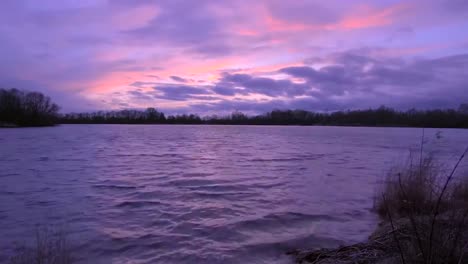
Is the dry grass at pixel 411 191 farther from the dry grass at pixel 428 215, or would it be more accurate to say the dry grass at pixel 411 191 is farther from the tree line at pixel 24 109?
the tree line at pixel 24 109

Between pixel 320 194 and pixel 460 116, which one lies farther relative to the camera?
→ pixel 460 116

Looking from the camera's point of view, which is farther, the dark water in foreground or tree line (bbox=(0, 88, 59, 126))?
tree line (bbox=(0, 88, 59, 126))

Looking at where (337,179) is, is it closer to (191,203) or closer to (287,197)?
(287,197)

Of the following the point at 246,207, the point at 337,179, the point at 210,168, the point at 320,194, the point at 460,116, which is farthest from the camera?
the point at 460,116

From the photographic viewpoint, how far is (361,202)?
510 inches

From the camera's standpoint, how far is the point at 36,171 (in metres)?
20.5

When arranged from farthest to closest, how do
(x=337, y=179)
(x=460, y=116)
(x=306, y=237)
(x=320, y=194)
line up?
(x=460, y=116) < (x=337, y=179) < (x=320, y=194) < (x=306, y=237)

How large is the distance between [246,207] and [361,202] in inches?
176

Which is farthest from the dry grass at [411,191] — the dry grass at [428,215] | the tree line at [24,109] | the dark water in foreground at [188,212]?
the tree line at [24,109]

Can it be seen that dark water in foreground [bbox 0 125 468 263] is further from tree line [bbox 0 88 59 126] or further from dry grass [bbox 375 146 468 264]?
tree line [bbox 0 88 59 126]

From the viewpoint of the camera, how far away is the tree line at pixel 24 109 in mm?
117062

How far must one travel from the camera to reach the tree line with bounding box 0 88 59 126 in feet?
384

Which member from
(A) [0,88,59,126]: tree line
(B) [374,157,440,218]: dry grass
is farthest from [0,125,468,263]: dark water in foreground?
(A) [0,88,59,126]: tree line

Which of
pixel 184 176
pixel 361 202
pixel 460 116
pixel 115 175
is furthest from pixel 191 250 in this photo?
pixel 460 116
